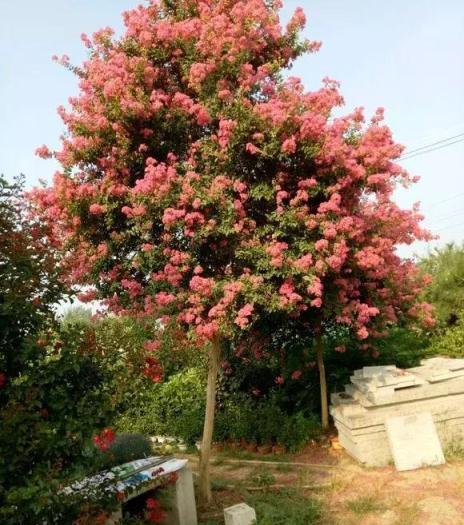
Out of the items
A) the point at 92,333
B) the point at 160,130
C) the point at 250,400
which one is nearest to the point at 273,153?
the point at 160,130

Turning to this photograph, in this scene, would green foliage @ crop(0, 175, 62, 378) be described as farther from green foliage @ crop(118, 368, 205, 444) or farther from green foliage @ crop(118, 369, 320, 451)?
green foliage @ crop(118, 368, 205, 444)

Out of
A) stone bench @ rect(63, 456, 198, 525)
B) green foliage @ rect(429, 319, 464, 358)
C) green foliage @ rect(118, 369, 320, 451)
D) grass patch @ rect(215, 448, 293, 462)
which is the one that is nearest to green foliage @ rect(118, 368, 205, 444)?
green foliage @ rect(118, 369, 320, 451)

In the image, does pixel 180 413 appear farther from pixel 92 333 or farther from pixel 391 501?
pixel 92 333

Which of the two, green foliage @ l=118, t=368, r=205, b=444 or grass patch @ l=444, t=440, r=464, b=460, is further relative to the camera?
green foliage @ l=118, t=368, r=205, b=444

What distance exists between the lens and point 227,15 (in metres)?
7.39

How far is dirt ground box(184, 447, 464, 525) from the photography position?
18.9 feet

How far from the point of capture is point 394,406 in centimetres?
769

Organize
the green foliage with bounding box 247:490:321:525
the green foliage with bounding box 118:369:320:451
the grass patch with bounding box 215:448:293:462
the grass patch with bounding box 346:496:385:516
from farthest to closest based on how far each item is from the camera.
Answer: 1. the green foliage with bounding box 118:369:320:451
2. the grass patch with bounding box 215:448:293:462
3. the grass patch with bounding box 346:496:385:516
4. the green foliage with bounding box 247:490:321:525

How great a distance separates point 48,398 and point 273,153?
13.7 ft

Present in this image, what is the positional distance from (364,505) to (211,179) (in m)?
4.58

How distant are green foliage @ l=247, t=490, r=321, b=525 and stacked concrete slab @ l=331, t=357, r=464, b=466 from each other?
152 centimetres

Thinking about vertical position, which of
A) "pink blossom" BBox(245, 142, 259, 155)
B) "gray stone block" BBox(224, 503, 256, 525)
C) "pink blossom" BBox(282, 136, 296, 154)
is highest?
"pink blossom" BBox(245, 142, 259, 155)

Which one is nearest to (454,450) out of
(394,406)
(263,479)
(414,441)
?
(414,441)

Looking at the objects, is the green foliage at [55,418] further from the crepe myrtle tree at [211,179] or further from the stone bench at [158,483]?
the crepe myrtle tree at [211,179]
